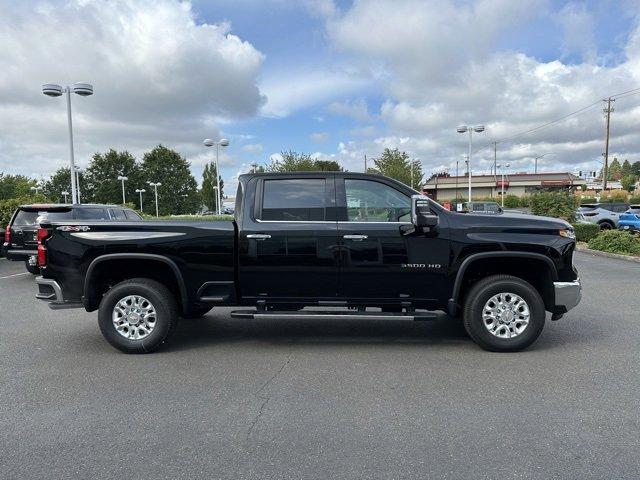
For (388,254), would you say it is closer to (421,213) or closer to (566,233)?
(421,213)

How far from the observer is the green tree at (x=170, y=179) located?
8131 centimetres

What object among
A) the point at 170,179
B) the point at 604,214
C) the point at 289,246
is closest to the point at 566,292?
the point at 289,246

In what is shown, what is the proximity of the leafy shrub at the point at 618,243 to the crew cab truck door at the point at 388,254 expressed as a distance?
12.1 m

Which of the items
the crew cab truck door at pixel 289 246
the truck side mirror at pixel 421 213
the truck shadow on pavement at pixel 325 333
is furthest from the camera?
the truck shadow on pavement at pixel 325 333

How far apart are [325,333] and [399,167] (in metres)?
44.0

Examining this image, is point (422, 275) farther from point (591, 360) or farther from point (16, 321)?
point (16, 321)

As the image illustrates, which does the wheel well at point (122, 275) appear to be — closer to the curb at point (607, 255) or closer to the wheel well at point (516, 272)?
the wheel well at point (516, 272)

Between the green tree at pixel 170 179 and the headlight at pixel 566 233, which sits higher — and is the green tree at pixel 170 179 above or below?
above

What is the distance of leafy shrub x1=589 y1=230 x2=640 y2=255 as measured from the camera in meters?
14.6

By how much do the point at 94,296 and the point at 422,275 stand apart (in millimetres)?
3726

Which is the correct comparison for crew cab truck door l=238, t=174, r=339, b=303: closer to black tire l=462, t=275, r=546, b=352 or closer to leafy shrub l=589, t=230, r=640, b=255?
black tire l=462, t=275, r=546, b=352

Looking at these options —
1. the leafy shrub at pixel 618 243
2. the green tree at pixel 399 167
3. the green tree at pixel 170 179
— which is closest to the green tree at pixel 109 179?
the green tree at pixel 170 179

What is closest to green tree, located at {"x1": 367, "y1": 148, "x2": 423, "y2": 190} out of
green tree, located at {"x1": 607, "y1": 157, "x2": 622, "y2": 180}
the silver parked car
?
the silver parked car

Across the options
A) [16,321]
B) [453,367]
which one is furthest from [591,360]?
[16,321]
